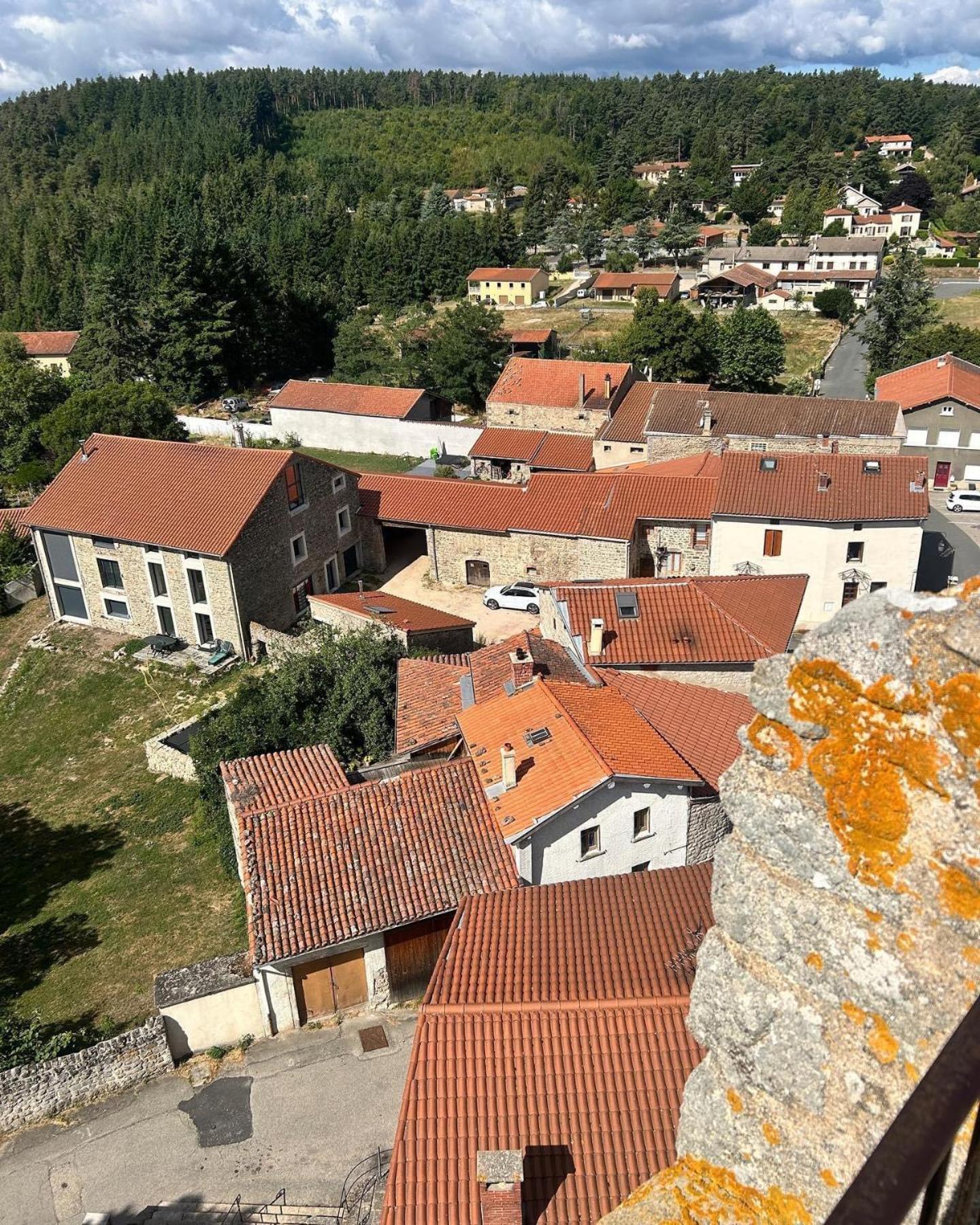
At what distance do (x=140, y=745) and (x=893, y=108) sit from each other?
612 ft

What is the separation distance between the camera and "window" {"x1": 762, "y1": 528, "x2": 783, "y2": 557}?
33750 millimetres

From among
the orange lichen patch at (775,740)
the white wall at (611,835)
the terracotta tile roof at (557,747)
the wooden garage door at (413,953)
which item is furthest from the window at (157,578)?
the orange lichen patch at (775,740)

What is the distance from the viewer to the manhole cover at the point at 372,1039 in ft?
57.7

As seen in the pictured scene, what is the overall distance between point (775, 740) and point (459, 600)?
34373 millimetres

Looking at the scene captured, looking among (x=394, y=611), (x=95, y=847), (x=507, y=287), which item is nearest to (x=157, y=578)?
(x=394, y=611)

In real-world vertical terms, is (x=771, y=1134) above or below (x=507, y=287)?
above

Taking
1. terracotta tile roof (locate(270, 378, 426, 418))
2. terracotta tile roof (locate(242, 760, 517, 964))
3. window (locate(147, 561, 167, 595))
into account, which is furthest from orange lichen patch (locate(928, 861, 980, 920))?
terracotta tile roof (locate(270, 378, 426, 418))

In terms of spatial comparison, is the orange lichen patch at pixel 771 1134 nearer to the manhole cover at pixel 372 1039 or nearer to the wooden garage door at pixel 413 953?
the wooden garage door at pixel 413 953

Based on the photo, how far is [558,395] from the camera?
2260 inches

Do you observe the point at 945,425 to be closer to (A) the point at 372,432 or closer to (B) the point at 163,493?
(A) the point at 372,432

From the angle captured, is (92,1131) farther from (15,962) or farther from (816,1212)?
(816,1212)

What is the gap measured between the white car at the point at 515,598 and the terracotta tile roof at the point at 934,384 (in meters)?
23.9

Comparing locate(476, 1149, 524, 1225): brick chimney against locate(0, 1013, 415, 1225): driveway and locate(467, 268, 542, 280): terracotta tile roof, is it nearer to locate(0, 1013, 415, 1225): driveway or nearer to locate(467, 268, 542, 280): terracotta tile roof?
locate(0, 1013, 415, 1225): driveway

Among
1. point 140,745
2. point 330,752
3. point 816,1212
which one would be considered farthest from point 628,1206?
point 140,745
